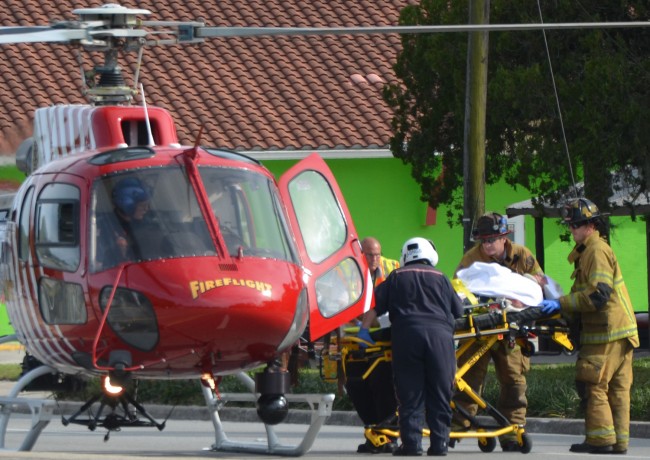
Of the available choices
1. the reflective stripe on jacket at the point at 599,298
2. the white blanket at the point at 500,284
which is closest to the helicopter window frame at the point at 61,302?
the white blanket at the point at 500,284

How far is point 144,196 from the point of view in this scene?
11.9 metres

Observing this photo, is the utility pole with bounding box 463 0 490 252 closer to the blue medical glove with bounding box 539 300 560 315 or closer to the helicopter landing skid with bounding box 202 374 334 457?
the blue medical glove with bounding box 539 300 560 315

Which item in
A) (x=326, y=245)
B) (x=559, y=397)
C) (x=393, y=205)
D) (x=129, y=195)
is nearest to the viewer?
(x=129, y=195)

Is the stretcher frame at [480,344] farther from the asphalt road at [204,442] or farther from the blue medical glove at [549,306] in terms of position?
the asphalt road at [204,442]

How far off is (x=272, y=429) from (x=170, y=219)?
2.48m

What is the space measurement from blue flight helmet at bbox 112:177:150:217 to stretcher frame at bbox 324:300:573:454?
2422 millimetres

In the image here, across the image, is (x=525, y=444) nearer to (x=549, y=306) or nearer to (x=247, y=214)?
(x=549, y=306)

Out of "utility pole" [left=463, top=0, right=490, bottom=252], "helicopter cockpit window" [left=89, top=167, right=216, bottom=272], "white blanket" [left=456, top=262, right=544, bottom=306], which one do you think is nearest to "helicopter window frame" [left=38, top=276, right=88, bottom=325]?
"helicopter cockpit window" [left=89, top=167, right=216, bottom=272]

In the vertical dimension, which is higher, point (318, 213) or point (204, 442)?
point (318, 213)

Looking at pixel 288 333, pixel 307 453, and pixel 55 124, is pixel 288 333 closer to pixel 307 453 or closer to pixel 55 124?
pixel 307 453

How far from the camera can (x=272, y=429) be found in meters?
13.5

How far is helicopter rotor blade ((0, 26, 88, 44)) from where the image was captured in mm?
12148

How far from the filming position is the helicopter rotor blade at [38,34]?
39.9ft

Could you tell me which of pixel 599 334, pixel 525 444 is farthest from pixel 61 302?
pixel 599 334
